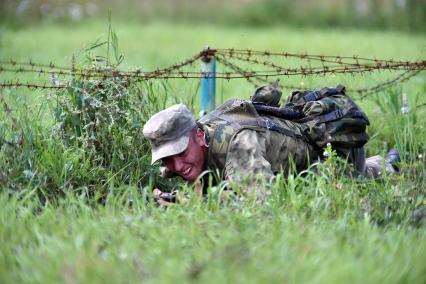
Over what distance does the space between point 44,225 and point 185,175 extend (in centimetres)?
94

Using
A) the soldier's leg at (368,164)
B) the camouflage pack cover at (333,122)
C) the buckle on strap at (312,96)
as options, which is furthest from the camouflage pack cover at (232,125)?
the soldier's leg at (368,164)

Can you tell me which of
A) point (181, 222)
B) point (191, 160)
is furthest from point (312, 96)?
point (181, 222)

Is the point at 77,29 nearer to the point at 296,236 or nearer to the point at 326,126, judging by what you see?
the point at 326,126

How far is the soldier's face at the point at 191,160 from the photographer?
15.2 ft

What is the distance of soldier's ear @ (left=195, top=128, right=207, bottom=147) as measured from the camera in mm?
4699

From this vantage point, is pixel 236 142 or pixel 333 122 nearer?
pixel 236 142

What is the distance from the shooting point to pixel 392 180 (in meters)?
5.05

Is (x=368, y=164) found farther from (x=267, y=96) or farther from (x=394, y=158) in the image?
(x=267, y=96)

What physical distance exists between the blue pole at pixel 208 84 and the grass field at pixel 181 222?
1.01 ft

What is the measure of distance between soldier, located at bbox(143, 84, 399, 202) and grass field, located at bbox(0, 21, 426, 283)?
0.65ft

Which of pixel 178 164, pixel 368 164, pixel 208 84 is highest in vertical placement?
pixel 208 84

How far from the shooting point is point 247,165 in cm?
457

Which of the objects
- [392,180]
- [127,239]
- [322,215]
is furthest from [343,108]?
[127,239]

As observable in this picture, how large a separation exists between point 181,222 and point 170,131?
0.61 meters
